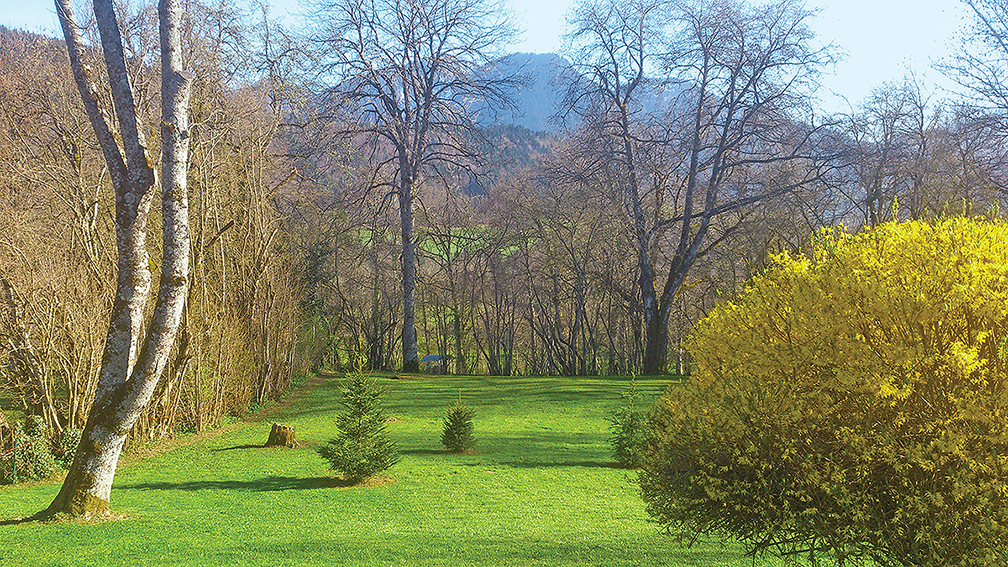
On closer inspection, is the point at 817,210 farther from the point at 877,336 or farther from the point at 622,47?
the point at 877,336

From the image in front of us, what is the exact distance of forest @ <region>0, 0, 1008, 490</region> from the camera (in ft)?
38.2

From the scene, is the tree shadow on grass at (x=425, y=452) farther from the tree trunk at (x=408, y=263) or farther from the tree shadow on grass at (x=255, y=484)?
the tree trunk at (x=408, y=263)

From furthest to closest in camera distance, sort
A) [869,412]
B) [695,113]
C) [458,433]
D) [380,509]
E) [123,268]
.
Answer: [695,113] < [458,433] < [380,509] < [123,268] < [869,412]

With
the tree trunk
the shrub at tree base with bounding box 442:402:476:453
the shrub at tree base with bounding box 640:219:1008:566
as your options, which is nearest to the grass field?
the shrub at tree base with bounding box 442:402:476:453

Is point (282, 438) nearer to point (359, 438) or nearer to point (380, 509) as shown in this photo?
point (359, 438)

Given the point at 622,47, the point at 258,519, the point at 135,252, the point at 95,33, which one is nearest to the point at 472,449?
the point at 258,519

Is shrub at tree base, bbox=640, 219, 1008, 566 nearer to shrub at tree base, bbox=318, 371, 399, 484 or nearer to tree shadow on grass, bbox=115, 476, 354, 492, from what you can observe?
shrub at tree base, bbox=318, 371, 399, 484

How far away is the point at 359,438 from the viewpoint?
8.73m

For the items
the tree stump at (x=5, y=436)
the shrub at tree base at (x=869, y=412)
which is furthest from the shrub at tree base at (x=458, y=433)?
the shrub at tree base at (x=869, y=412)

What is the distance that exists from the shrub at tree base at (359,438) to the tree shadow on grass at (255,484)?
0.35 metres

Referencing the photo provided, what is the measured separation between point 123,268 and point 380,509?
369 centimetres

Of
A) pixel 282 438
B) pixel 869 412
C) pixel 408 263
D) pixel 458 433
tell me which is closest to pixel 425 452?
pixel 458 433

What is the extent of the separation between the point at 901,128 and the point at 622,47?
9833 millimetres

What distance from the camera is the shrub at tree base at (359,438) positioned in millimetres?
8633
